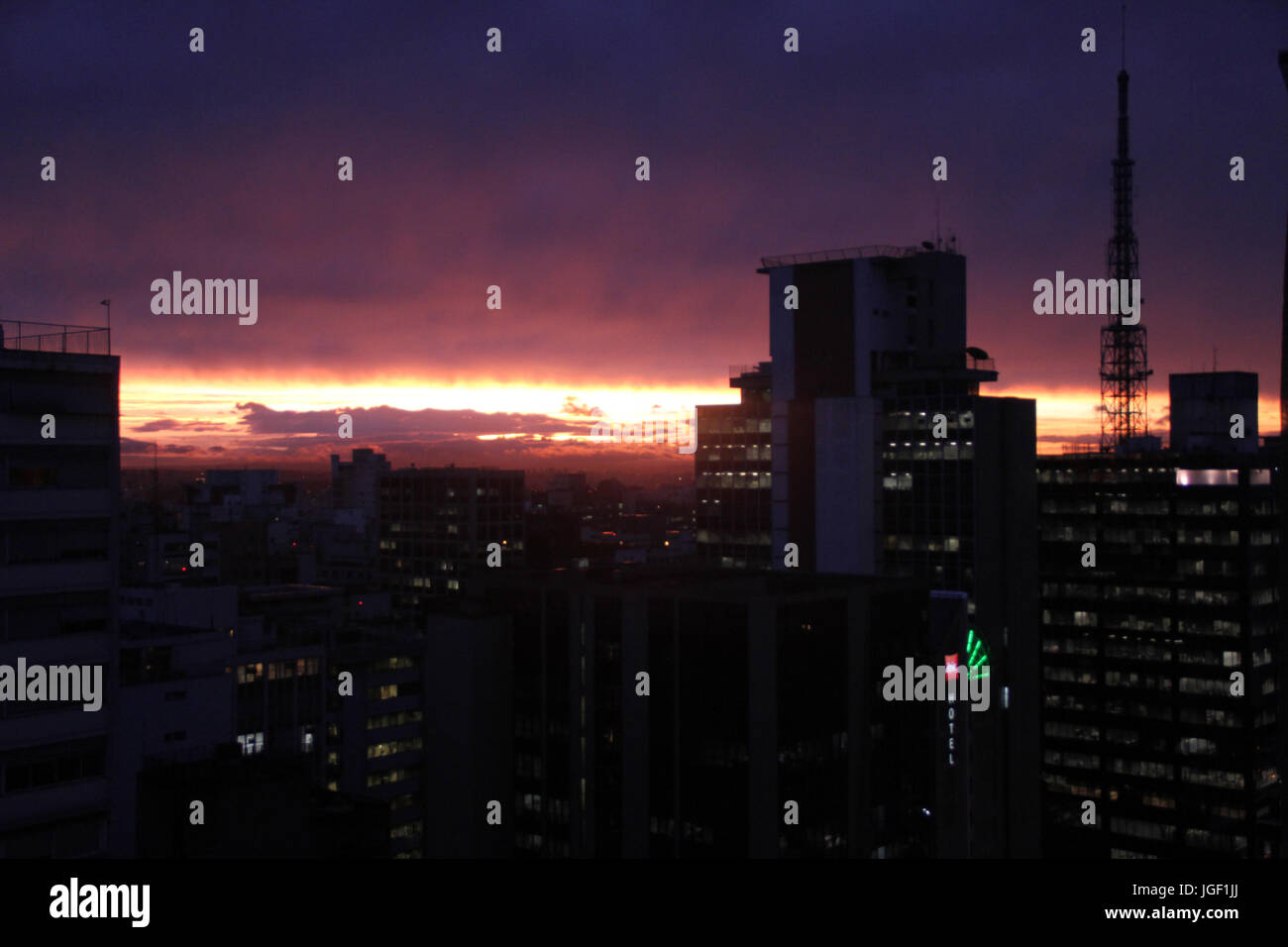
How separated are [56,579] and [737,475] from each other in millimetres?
66829

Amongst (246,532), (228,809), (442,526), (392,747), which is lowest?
(392,747)

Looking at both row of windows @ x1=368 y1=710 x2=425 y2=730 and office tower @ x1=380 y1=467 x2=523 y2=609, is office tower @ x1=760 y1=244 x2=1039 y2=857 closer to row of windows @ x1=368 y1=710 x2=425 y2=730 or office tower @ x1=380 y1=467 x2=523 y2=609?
row of windows @ x1=368 y1=710 x2=425 y2=730

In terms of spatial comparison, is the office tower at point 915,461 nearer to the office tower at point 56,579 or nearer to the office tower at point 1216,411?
the office tower at point 1216,411

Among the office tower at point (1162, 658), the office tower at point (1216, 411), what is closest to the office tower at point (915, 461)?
the office tower at point (1162, 658)

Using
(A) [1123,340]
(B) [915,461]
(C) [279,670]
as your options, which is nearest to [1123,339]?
(A) [1123,340]

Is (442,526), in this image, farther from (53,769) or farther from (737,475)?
(53,769)

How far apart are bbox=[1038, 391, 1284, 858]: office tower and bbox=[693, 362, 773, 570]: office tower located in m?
37.7

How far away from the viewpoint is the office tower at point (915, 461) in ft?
216

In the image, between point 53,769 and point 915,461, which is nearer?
point 53,769

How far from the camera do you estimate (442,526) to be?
130000mm

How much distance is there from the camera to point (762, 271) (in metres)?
78.4

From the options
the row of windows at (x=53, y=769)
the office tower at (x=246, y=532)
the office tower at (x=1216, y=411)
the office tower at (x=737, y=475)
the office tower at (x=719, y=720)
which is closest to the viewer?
the row of windows at (x=53, y=769)

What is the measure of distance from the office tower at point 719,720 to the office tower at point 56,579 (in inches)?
1192
